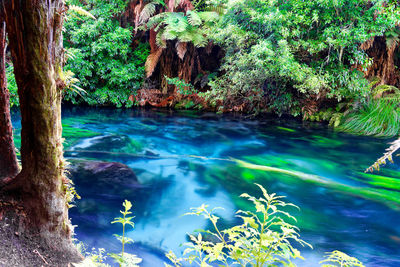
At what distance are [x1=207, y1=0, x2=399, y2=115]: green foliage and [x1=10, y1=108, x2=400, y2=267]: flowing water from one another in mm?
1296

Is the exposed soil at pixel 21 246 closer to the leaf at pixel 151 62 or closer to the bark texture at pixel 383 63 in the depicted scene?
the leaf at pixel 151 62

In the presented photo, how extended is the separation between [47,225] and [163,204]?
6.81 feet

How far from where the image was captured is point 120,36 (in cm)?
1051

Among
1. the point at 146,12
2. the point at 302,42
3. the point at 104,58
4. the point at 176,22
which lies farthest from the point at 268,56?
the point at 104,58

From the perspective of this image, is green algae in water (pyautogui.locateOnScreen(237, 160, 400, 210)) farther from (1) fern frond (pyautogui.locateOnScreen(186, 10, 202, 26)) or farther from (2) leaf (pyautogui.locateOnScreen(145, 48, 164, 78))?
(2) leaf (pyautogui.locateOnScreen(145, 48, 164, 78))

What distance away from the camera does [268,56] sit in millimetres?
6734

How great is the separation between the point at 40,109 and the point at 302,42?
683 cm

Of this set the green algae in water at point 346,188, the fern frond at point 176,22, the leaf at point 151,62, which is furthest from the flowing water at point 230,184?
the fern frond at point 176,22

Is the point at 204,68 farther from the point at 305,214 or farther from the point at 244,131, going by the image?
the point at 305,214

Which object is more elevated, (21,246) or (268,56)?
(268,56)

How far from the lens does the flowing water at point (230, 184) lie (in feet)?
9.32

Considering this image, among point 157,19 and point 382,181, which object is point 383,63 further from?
Answer: point 157,19

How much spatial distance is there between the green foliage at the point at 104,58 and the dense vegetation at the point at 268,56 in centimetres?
4

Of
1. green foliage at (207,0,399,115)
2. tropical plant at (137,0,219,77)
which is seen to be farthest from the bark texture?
tropical plant at (137,0,219,77)
